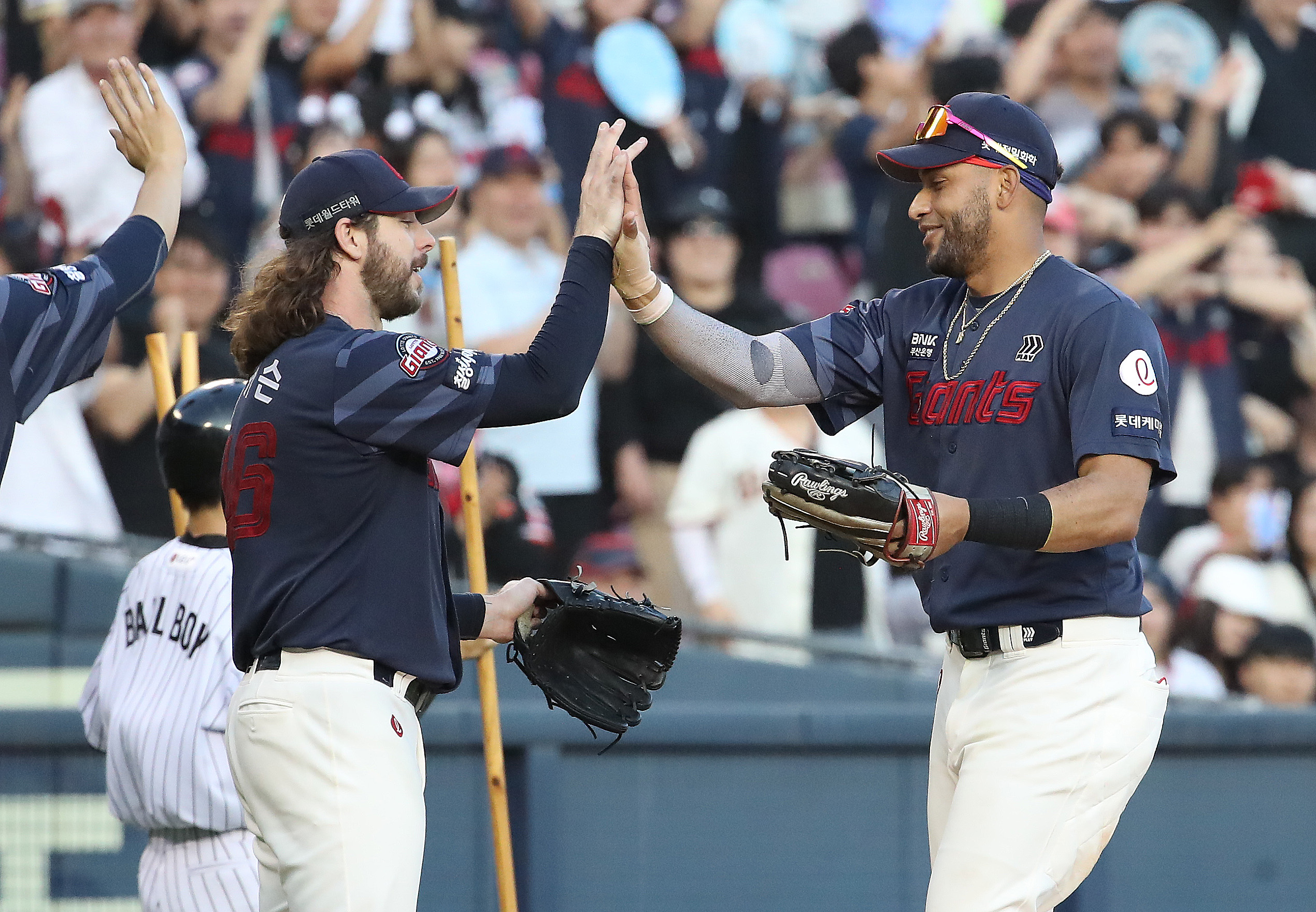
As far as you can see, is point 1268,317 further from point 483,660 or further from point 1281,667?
point 483,660

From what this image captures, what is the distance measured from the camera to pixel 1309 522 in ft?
26.3

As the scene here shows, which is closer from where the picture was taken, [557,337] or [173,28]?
[557,337]

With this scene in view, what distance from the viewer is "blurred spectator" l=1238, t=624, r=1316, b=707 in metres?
7.12

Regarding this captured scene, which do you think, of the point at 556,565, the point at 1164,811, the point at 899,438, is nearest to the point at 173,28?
the point at 556,565

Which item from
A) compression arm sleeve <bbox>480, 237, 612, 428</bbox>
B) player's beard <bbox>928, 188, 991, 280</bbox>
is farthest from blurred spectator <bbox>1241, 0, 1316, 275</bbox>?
compression arm sleeve <bbox>480, 237, 612, 428</bbox>

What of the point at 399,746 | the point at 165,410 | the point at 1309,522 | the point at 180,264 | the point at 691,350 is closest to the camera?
the point at 399,746

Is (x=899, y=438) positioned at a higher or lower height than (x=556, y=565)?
higher

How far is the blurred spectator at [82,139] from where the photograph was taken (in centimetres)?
680

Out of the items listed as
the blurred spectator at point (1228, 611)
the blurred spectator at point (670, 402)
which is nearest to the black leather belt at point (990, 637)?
the blurred spectator at point (670, 402)

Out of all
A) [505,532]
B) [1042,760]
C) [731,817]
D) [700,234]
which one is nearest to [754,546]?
[505,532]

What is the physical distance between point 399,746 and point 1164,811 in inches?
120

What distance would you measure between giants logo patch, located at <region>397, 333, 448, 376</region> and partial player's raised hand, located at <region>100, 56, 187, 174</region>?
837mm

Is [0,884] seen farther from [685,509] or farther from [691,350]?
[685,509]

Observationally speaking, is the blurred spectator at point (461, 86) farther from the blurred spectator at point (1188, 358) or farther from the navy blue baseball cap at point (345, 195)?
the navy blue baseball cap at point (345, 195)
